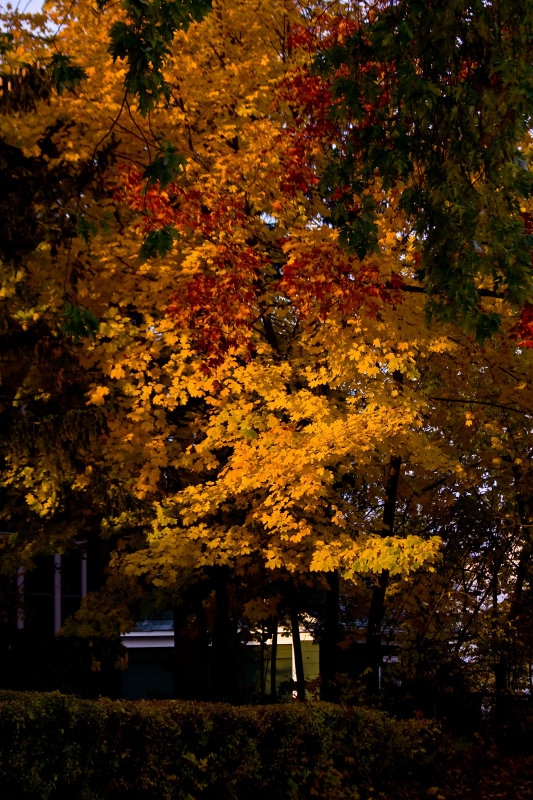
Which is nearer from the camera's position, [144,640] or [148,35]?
[148,35]

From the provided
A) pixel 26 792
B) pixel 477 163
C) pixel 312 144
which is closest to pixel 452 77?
pixel 477 163

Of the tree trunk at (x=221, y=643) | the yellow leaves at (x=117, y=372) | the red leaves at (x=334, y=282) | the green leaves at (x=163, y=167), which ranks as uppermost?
the red leaves at (x=334, y=282)

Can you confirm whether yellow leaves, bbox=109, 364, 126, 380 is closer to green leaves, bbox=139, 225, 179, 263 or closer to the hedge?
the hedge

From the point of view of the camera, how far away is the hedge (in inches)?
324

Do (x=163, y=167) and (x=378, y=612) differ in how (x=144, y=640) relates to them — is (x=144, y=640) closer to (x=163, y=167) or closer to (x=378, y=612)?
(x=378, y=612)

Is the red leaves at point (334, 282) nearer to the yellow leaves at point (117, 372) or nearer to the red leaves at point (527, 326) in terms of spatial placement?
the red leaves at point (527, 326)

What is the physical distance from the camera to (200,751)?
9719 mm

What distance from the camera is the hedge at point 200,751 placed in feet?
27.0

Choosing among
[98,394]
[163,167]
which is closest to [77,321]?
[163,167]

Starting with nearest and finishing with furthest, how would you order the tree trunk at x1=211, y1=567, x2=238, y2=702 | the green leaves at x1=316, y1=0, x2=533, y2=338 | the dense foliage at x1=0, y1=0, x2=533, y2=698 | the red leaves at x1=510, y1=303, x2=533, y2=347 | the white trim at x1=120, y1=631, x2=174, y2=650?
the green leaves at x1=316, y1=0, x2=533, y2=338, the dense foliage at x1=0, y1=0, x2=533, y2=698, the red leaves at x1=510, y1=303, x2=533, y2=347, the tree trunk at x1=211, y1=567, x2=238, y2=702, the white trim at x1=120, y1=631, x2=174, y2=650

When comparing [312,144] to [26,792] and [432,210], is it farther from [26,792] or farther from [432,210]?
[26,792]

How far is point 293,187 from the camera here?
1152 centimetres

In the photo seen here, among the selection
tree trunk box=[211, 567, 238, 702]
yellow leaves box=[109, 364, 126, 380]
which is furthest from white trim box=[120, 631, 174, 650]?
yellow leaves box=[109, 364, 126, 380]

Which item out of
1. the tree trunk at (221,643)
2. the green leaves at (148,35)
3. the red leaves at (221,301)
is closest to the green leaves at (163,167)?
the green leaves at (148,35)
